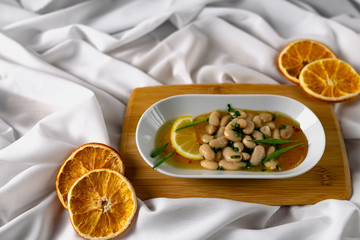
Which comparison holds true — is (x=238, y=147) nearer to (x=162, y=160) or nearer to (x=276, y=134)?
(x=276, y=134)

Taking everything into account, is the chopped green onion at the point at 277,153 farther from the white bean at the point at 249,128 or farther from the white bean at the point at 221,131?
the white bean at the point at 221,131

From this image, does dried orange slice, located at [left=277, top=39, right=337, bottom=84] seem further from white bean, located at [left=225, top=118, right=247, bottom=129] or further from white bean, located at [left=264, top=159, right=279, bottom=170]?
white bean, located at [left=264, top=159, right=279, bottom=170]

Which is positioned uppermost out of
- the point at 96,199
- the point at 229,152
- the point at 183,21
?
the point at 183,21

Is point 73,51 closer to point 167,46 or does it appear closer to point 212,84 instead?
point 167,46

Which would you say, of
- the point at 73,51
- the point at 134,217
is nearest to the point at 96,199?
the point at 134,217

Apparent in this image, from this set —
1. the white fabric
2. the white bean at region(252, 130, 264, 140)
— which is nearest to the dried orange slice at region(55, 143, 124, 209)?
the white fabric

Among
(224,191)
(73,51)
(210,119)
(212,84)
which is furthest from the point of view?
(73,51)
